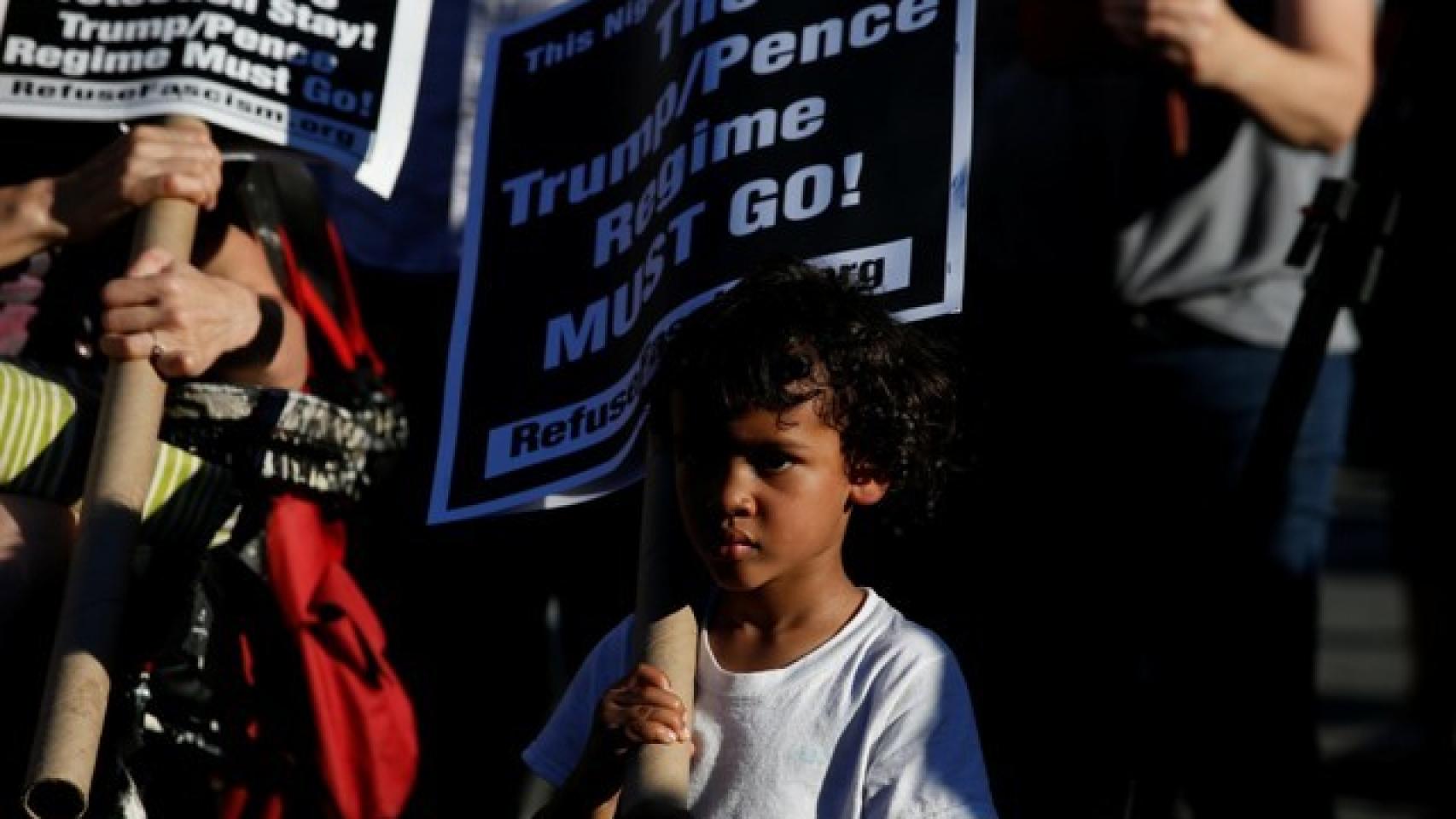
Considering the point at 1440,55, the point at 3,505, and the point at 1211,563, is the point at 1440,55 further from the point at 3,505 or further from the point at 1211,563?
→ the point at 3,505

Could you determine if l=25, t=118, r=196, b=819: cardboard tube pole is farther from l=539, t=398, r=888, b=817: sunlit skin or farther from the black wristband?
l=539, t=398, r=888, b=817: sunlit skin

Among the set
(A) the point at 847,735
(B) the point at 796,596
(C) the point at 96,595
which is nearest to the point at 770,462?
(B) the point at 796,596

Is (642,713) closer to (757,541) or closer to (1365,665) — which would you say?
(757,541)

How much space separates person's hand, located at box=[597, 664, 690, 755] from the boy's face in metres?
0.12

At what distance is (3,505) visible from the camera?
113 inches

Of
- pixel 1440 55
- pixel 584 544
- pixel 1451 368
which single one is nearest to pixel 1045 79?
pixel 1440 55

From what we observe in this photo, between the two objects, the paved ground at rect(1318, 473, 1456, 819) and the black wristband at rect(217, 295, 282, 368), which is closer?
the black wristband at rect(217, 295, 282, 368)

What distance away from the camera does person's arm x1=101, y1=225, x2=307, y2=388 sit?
2.85 meters

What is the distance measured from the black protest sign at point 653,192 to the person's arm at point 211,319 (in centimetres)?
32

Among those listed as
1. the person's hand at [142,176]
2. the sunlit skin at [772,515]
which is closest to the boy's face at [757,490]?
the sunlit skin at [772,515]

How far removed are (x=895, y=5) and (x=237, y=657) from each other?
3.53ft

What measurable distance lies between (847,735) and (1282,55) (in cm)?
113

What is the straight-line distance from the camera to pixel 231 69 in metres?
3.04

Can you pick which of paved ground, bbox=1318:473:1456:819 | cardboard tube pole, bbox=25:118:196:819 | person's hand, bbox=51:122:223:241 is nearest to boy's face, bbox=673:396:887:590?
cardboard tube pole, bbox=25:118:196:819
